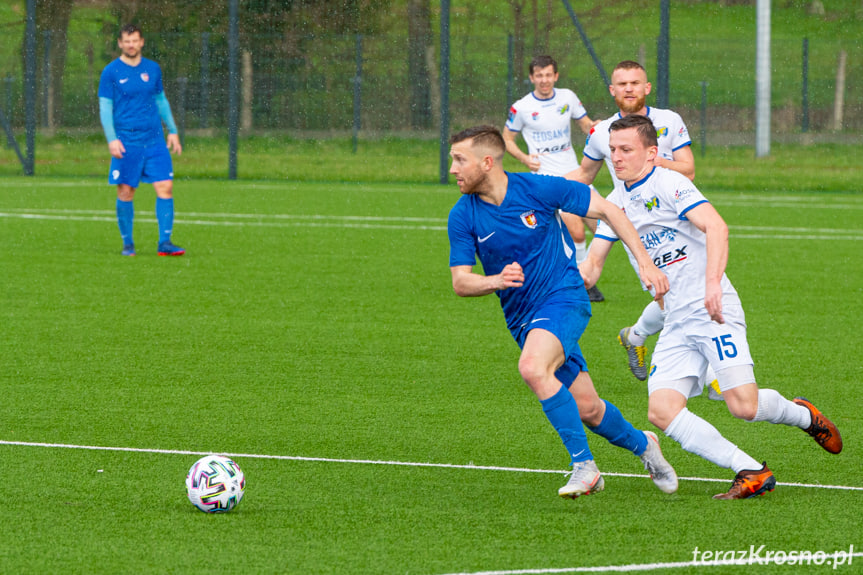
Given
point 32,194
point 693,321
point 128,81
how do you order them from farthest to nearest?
point 32,194, point 128,81, point 693,321

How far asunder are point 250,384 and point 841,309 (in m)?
5.13

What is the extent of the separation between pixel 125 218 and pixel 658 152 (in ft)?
24.0

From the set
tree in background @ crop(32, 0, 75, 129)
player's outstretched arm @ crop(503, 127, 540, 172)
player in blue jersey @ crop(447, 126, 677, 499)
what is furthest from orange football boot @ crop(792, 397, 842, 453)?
tree in background @ crop(32, 0, 75, 129)

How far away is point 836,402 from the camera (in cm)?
695

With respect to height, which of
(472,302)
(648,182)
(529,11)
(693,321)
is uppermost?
(529,11)

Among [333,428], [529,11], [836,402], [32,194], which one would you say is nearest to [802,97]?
[529,11]

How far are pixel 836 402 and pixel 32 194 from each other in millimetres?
16318

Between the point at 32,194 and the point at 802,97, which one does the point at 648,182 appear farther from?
the point at 802,97

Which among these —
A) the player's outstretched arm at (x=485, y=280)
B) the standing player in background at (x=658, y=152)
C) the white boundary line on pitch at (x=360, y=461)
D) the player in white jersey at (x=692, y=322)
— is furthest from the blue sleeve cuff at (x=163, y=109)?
the player's outstretched arm at (x=485, y=280)

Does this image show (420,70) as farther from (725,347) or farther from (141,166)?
(725,347)

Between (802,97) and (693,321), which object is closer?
(693,321)

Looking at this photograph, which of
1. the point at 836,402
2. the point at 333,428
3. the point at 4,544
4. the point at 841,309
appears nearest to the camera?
the point at 4,544

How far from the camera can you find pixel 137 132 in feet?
44.1

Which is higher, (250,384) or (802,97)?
(802,97)
